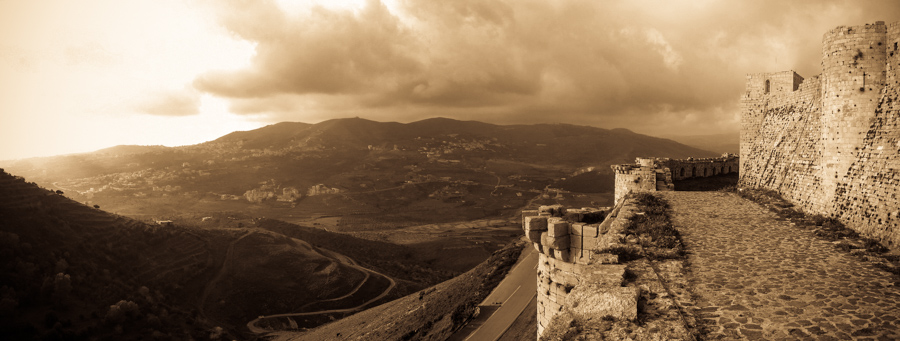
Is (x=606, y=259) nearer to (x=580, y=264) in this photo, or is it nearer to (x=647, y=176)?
(x=580, y=264)

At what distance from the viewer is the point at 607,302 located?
23.0ft

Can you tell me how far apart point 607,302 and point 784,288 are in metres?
3.45

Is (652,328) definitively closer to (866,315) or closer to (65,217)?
(866,315)

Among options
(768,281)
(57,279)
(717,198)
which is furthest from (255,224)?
(768,281)

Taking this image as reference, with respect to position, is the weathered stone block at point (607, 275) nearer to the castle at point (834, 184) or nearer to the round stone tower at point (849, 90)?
the castle at point (834, 184)

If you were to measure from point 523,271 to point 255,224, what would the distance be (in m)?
90.3

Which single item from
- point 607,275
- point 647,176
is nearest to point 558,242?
point 607,275

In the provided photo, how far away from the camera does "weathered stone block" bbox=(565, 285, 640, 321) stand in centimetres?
673

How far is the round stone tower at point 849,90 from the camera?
12.7 meters

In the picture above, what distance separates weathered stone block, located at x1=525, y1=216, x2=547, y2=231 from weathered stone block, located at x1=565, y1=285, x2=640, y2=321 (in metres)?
3.84

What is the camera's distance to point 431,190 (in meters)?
187

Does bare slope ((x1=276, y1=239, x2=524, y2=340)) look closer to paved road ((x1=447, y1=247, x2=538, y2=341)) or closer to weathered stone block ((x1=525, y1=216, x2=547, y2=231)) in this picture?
paved road ((x1=447, y1=247, x2=538, y2=341))

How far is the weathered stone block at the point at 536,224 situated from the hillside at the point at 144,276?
51587mm

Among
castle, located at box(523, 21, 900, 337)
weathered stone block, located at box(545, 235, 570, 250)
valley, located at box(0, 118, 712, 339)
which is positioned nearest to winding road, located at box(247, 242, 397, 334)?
valley, located at box(0, 118, 712, 339)
